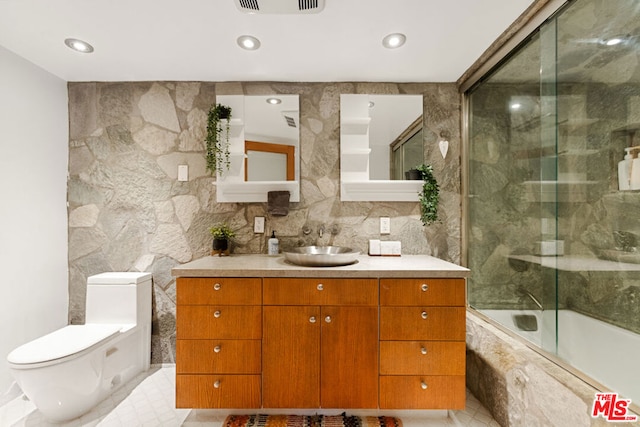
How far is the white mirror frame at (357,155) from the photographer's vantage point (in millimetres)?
2270

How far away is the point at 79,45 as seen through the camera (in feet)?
6.08

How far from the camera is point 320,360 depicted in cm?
168

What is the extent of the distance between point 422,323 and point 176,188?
79.6 inches

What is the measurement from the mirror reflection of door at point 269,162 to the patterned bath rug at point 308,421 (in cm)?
157

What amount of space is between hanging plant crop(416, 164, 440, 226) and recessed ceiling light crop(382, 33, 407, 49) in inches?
34.3

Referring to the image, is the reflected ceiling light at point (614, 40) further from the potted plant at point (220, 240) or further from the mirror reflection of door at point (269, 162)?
the potted plant at point (220, 240)

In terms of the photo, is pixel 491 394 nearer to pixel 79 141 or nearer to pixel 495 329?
pixel 495 329

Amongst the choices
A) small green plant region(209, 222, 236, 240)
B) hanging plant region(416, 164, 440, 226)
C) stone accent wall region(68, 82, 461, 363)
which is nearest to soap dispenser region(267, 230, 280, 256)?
stone accent wall region(68, 82, 461, 363)

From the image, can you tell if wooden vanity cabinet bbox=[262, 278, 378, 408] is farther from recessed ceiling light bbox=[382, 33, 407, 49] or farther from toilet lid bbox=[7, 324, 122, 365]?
recessed ceiling light bbox=[382, 33, 407, 49]

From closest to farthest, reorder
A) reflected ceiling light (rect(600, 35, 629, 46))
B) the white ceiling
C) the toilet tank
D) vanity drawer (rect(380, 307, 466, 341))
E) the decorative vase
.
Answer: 1. reflected ceiling light (rect(600, 35, 629, 46))
2. the white ceiling
3. vanity drawer (rect(380, 307, 466, 341))
4. the toilet tank
5. the decorative vase

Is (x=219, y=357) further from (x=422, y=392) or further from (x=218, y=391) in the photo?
(x=422, y=392)

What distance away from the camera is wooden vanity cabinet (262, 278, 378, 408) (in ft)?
5.51

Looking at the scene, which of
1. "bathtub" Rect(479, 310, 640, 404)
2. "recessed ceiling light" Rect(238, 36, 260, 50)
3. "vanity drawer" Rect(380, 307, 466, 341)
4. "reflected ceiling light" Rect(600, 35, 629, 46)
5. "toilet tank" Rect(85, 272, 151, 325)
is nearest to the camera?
"bathtub" Rect(479, 310, 640, 404)

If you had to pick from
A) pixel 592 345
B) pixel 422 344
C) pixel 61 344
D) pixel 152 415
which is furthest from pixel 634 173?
pixel 61 344
